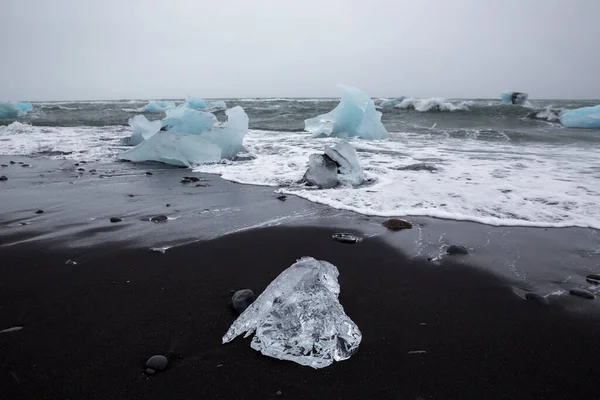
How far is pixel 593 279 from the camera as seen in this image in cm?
223

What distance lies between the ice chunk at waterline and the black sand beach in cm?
5

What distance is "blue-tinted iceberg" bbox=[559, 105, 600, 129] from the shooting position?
14521 mm

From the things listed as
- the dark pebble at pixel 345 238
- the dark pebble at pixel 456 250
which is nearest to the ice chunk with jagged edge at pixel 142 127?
the dark pebble at pixel 345 238

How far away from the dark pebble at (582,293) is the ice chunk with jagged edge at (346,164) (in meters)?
2.83

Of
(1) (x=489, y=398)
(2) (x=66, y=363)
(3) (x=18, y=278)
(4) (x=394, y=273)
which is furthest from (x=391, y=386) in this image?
(3) (x=18, y=278)

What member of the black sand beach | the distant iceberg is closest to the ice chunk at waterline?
the black sand beach

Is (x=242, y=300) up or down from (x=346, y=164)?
down

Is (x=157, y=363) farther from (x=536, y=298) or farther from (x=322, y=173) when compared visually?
(x=322, y=173)

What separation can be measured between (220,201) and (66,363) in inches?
103

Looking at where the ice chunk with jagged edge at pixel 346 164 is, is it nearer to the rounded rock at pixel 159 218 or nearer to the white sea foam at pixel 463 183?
the white sea foam at pixel 463 183

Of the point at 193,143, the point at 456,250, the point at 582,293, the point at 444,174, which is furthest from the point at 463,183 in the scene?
the point at 193,143

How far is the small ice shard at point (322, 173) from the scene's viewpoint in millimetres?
4625

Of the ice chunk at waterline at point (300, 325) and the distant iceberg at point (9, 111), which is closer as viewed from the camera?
the ice chunk at waterline at point (300, 325)

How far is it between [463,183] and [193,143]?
4446 mm
